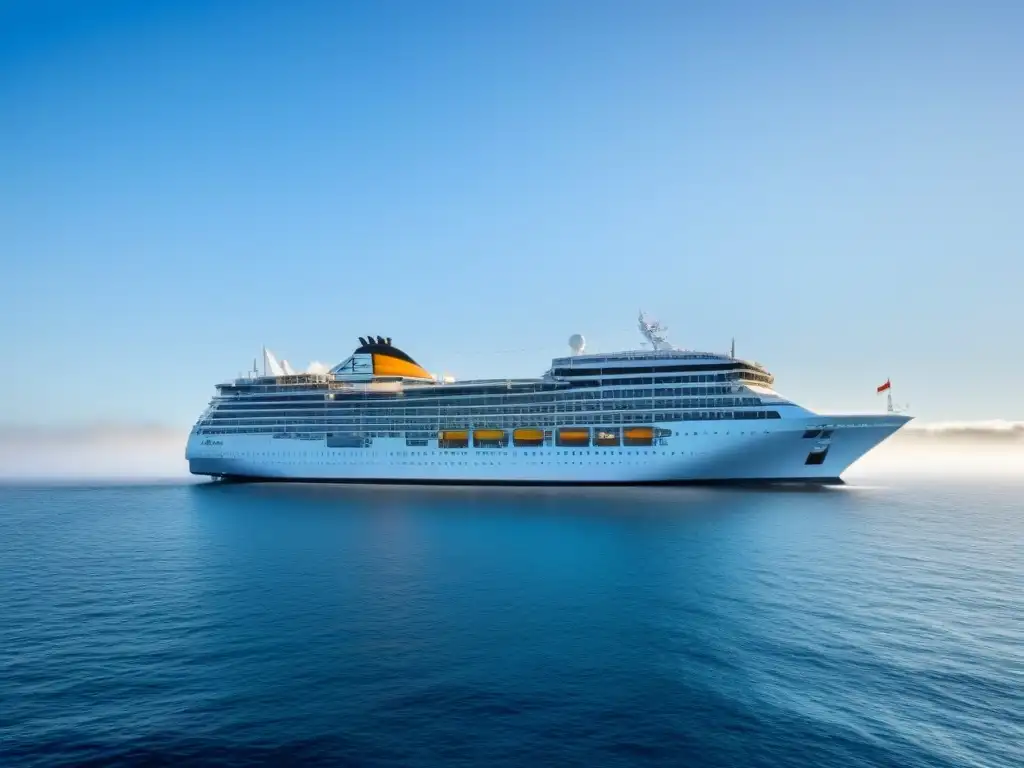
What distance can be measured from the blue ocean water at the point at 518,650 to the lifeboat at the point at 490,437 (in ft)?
119

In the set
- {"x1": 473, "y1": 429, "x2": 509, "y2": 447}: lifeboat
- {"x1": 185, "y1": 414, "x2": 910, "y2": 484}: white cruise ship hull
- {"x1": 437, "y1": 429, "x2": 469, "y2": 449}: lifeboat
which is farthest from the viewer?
{"x1": 437, "y1": 429, "x2": 469, "y2": 449}: lifeboat

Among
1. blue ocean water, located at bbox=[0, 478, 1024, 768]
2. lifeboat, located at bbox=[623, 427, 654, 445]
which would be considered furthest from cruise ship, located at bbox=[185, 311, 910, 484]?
blue ocean water, located at bbox=[0, 478, 1024, 768]

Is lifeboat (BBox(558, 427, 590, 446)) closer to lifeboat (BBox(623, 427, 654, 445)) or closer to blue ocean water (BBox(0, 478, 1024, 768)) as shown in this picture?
lifeboat (BBox(623, 427, 654, 445))

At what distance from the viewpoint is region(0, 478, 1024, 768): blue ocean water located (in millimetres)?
14062

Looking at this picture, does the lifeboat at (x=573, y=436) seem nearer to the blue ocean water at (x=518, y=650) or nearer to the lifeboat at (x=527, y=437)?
the lifeboat at (x=527, y=437)

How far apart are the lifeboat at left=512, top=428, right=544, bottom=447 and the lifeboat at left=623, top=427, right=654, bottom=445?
35.5ft

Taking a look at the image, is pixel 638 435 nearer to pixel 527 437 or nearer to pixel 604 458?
pixel 604 458

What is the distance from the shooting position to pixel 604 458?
2840 inches

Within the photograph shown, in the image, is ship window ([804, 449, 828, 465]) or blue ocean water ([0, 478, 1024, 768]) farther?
ship window ([804, 449, 828, 465])

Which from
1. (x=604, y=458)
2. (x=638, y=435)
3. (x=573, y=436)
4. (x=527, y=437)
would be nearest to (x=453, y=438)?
(x=527, y=437)

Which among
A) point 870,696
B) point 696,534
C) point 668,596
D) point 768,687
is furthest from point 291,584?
point 696,534

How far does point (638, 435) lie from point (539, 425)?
12737mm

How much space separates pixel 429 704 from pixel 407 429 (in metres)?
67.4

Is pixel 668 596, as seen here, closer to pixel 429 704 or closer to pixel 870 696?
pixel 870 696
